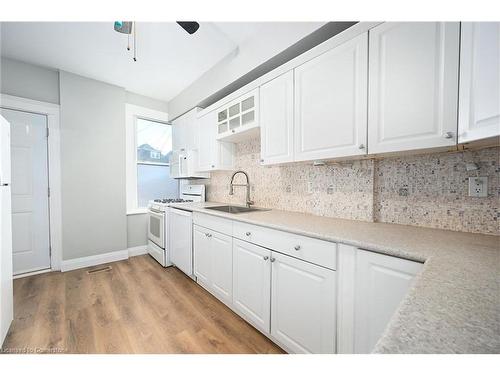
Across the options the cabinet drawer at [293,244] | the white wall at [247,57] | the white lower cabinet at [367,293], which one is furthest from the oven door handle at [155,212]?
the white lower cabinet at [367,293]

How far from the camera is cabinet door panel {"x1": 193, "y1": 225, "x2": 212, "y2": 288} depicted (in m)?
2.09

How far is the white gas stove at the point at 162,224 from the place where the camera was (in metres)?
2.84

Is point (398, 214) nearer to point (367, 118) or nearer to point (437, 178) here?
point (437, 178)

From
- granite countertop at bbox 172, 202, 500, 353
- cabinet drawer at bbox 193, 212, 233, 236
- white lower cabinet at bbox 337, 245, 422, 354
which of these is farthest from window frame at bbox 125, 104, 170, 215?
white lower cabinet at bbox 337, 245, 422, 354

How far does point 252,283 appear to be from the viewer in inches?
62.4

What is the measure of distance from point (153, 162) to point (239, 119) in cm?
220

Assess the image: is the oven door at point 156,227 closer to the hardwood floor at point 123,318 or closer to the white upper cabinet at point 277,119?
the hardwood floor at point 123,318

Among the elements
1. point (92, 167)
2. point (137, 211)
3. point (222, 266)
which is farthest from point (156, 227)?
point (222, 266)

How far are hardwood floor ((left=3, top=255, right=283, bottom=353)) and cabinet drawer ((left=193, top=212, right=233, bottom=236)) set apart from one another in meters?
0.73

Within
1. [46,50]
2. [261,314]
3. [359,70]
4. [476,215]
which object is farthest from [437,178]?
[46,50]

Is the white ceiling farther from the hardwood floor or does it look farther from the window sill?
the hardwood floor

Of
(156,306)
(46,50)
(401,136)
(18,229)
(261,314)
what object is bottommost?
(156,306)

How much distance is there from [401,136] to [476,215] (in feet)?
1.96

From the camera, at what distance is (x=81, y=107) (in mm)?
2844
